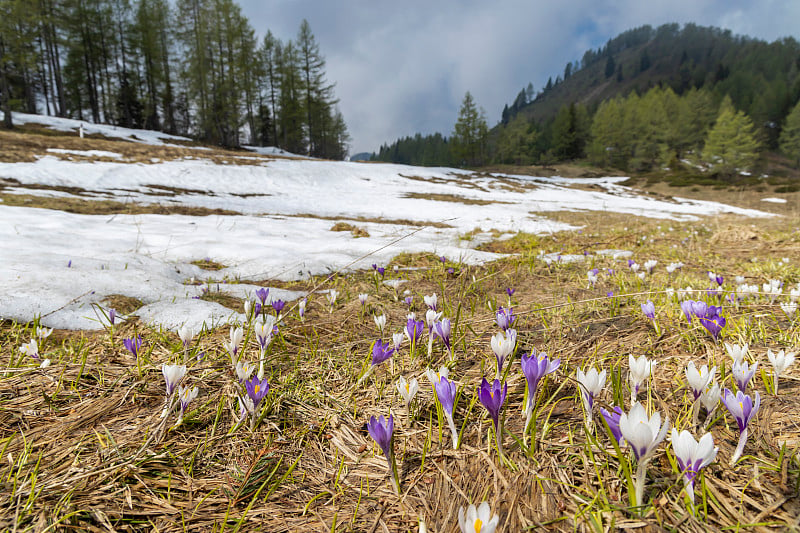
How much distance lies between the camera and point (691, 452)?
680 millimetres

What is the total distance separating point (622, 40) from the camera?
569 feet

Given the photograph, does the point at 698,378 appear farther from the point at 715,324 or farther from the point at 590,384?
the point at 715,324

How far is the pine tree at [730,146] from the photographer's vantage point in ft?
120

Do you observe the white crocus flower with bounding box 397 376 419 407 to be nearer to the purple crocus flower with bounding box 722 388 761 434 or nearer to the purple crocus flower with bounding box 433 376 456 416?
the purple crocus flower with bounding box 433 376 456 416

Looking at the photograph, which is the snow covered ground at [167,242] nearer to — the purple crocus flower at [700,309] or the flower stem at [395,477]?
the flower stem at [395,477]

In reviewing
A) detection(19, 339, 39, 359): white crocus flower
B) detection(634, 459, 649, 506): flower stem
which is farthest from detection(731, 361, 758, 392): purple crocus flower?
detection(19, 339, 39, 359): white crocus flower

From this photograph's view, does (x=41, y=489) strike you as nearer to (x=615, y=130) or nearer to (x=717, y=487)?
(x=717, y=487)

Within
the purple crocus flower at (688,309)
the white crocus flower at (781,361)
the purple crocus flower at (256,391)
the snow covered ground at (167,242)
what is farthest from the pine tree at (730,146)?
the purple crocus flower at (256,391)

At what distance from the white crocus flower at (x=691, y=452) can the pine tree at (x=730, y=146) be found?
51.1m

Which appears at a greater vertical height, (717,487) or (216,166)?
(216,166)

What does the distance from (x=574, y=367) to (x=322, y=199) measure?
11117 millimetres

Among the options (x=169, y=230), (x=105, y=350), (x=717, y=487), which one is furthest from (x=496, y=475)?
(x=169, y=230)

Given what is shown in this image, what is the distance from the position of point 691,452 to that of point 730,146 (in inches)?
2063

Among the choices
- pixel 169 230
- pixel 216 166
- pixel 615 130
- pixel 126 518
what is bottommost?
pixel 126 518
